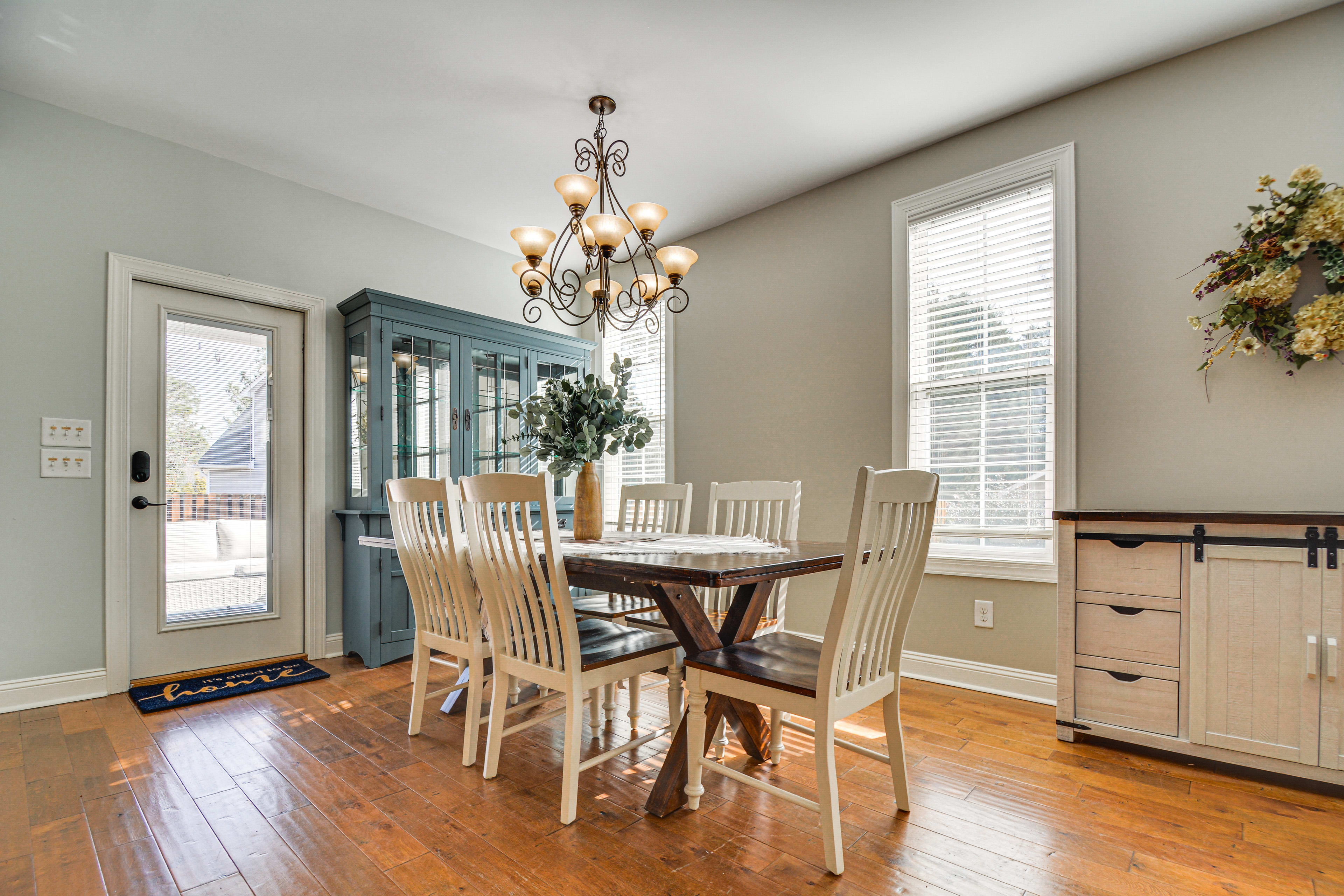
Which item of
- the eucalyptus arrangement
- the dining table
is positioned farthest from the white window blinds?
the eucalyptus arrangement

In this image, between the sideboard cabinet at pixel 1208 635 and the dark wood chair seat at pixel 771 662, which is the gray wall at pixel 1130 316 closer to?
the sideboard cabinet at pixel 1208 635

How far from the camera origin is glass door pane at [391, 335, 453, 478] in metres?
3.78

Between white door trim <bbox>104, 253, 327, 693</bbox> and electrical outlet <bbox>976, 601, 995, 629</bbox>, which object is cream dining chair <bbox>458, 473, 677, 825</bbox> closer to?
electrical outlet <bbox>976, 601, 995, 629</bbox>

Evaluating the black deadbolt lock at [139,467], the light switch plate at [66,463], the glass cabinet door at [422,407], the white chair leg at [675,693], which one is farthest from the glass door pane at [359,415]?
the white chair leg at [675,693]

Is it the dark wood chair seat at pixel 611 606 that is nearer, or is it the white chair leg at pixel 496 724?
the white chair leg at pixel 496 724

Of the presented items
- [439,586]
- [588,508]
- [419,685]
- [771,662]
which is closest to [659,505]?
Answer: [588,508]

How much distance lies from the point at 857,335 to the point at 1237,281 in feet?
5.28

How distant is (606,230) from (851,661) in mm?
1747

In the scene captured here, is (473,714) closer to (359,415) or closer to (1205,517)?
(359,415)

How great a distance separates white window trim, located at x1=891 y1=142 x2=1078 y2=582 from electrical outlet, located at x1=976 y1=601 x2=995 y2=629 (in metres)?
0.12

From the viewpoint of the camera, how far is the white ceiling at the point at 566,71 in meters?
2.39

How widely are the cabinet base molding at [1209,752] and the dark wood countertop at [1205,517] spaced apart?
2.49ft

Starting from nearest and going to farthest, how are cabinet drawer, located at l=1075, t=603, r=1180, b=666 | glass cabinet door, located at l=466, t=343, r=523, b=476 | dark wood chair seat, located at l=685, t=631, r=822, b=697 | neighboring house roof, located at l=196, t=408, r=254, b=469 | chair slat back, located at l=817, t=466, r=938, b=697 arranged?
chair slat back, located at l=817, t=466, r=938, b=697 → dark wood chair seat, located at l=685, t=631, r=822, b=697 → cabinet drawer, located at l=1075, t=603, r=1180, b=666 → neighboring house roof, located at l=196, t=408, r=254, b=469 → glass cabinet door, located at l=466, t=343, r=523, b=476

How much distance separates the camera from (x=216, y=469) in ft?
11.2
